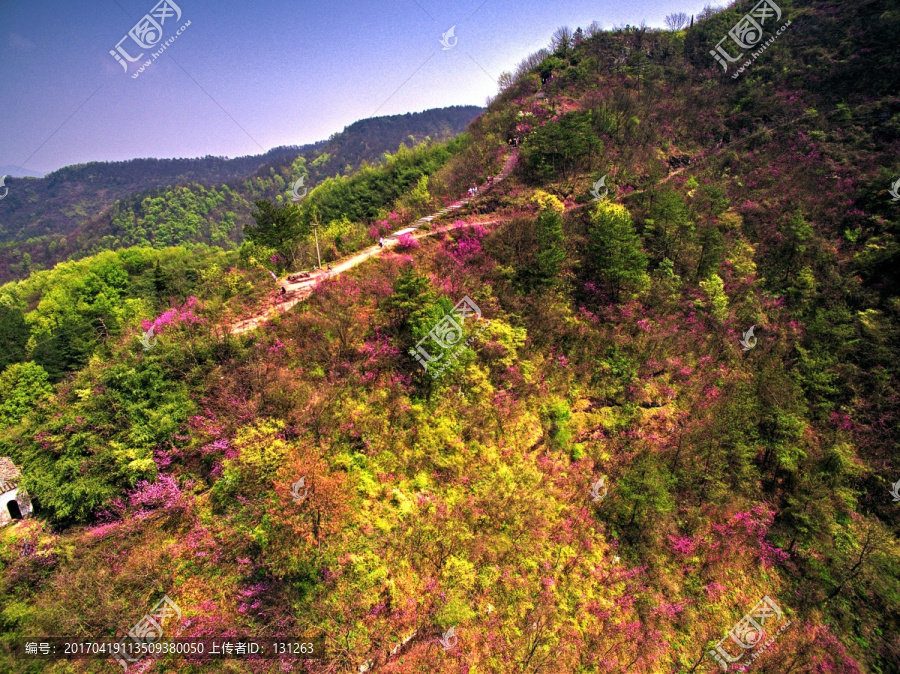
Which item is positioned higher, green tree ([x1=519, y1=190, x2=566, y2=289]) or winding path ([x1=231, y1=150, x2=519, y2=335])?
winding path ([x1=231, y1=150, x2=519, y2=335])

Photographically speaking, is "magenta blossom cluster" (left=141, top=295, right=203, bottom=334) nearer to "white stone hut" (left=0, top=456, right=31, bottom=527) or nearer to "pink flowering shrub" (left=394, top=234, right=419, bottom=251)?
"white stone hut" (left=0, top=456, right=31, bottom=527)

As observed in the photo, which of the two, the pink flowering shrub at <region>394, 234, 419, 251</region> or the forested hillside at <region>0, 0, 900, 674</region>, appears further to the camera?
the pink flowering shrub at <region>394, 234, 419, 251</region>

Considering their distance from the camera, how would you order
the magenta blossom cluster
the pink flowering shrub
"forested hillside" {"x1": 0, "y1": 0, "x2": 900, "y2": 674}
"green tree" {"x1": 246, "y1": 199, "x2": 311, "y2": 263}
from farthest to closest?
"green tree" {"x1": 246, "y1": 199, "x2": 311, "y2": 263} → the pink flowering shrub → the magenta blossom cluster → "forested hillside" {"x1": 0, "y1": 0, "x2": 900, "y2": 674}

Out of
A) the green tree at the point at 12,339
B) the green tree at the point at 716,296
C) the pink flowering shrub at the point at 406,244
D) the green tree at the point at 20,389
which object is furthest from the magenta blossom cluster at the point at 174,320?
the green tree at the point at 12,339

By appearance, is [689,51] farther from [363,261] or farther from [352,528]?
[352,528]

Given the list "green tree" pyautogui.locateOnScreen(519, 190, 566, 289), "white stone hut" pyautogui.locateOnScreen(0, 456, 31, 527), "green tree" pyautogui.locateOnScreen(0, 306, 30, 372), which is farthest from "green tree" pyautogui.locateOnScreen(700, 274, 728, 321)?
"green tree" pyautogui.locateOnScreen(0, 306, 30, 372)

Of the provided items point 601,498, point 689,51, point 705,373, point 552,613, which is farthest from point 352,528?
point 689,51

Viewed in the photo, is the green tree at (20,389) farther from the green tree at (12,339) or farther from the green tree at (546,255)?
the green tree at (546,255)

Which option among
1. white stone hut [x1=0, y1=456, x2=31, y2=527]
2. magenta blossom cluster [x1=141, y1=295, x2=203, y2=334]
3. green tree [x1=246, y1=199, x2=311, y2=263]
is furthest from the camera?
green tree [x1=246, y1=199, x2=311, y2=263]
